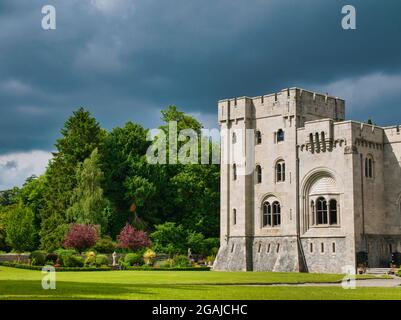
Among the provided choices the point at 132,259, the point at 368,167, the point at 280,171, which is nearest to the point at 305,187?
the point at 280,171

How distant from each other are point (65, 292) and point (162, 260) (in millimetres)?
38470

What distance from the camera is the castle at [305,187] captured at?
5303 cm

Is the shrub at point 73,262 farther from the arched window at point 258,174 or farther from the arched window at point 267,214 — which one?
the arched window at point 258,174

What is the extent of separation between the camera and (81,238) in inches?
2501

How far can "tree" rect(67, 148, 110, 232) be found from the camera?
229 feet

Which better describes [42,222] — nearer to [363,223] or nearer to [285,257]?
[285,257]

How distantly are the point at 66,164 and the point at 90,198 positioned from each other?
305 inches

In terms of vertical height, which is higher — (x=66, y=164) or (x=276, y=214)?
(x=66, y=164)

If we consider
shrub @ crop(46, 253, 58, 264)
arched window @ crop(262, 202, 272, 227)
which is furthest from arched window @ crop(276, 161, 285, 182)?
shrub @ crop(46, 253, 58, 264)

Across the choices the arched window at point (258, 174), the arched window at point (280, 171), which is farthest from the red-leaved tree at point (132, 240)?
the arched window at point (280, 171)

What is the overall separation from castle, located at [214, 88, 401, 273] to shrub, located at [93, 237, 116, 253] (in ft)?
41.8

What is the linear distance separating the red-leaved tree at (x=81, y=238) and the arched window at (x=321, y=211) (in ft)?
70.8

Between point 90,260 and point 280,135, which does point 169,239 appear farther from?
point 280,135
